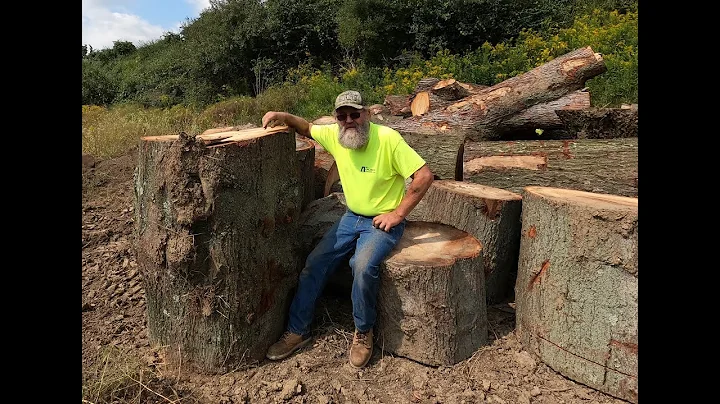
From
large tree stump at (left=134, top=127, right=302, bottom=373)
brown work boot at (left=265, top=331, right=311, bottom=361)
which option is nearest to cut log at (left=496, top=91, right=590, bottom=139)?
large tree stump at (left=134, top=127, right=302, bottom=373)

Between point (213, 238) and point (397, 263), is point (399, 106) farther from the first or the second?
point (213, 238)

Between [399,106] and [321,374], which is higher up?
[399,106]

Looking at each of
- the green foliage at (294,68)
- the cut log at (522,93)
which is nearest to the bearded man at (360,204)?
the cut log at (522,93)

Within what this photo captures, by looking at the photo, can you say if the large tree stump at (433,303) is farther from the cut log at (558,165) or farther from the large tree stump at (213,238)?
the cut log at (558,165)

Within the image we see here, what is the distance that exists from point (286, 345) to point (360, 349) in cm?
48

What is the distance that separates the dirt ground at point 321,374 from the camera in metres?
2.57

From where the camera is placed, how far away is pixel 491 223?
3.48 metres

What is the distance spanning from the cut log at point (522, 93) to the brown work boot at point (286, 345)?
98.4 inches

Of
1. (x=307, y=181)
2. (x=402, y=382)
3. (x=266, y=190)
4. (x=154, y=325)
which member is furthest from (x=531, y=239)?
(x=154, y=325)

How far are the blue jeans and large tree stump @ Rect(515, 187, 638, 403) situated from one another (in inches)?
35.9

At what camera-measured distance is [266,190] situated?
9.31ft

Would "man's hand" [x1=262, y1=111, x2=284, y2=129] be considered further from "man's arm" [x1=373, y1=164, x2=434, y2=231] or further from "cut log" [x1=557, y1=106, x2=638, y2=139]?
"cut log" [x1=557, y1=106, x2=638, y2=139]

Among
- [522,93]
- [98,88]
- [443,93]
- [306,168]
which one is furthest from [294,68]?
[306,168]
